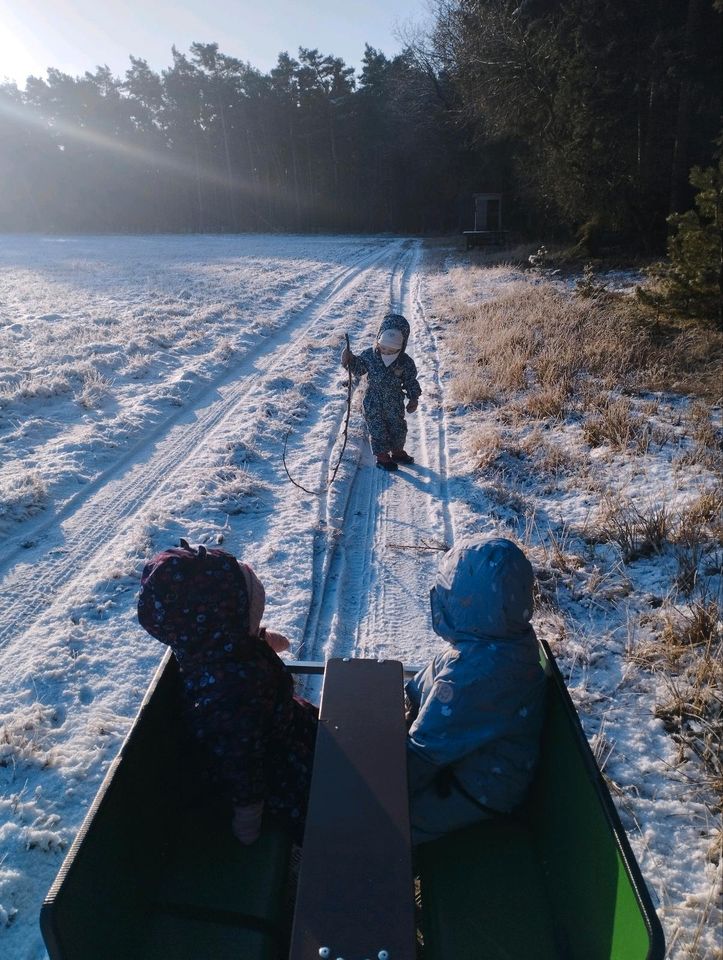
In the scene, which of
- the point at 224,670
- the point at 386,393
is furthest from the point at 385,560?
the point at 224,670

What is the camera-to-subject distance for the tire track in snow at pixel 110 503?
4.19 meters

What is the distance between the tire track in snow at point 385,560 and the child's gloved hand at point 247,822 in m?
1.43

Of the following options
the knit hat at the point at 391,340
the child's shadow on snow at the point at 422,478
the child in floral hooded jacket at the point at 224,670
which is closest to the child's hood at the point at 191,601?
the child in floral hooded jacket at the point at 224,670

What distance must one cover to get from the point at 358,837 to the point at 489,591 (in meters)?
0.95

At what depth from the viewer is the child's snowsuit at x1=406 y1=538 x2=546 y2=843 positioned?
224 centimetres

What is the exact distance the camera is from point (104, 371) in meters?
9.16

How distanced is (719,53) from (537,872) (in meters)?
18.7

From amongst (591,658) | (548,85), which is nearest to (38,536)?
(591,658)

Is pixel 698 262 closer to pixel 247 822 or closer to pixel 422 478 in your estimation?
pixel 422 478

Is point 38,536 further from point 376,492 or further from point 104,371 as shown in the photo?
point 104,371

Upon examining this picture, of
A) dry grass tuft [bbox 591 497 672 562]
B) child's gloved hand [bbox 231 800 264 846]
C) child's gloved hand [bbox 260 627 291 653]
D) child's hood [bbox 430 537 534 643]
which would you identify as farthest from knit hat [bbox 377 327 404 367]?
child's gloved hand [bbox 231 800 264 846]

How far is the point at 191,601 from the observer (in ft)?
7.18

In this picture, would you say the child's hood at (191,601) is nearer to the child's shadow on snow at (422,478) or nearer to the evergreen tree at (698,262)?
the child's shadow on snow at (422,478)

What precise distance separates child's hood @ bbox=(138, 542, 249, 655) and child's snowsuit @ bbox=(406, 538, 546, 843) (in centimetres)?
86
